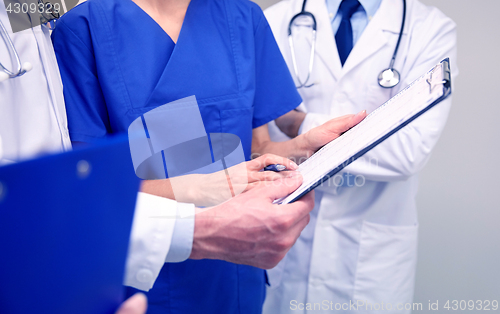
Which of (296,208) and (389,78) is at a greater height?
(389,78)

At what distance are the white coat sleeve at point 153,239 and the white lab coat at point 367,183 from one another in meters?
0.56

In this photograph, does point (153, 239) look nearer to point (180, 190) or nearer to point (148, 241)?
point (148, 241)

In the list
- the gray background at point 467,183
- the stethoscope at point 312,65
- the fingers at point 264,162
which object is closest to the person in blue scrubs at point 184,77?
the fingers at point 264,162

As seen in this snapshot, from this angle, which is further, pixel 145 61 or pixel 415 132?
pixel 415 132

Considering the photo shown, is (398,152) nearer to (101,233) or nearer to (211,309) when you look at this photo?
(211,309)

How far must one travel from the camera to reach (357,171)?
97 cm

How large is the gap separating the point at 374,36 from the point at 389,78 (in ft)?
0.52

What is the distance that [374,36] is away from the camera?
1031mm

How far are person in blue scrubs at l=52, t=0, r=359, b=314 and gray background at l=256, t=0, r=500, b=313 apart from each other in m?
0.90

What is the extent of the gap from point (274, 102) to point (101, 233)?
632 millimetres

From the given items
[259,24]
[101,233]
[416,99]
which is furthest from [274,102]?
[101,233]

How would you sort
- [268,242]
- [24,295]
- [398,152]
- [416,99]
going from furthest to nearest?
1. [398,152]
2. [268,242]
3. [416,99]
4. [24,295]

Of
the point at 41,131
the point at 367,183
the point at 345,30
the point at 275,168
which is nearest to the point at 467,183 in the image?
the point at 367,183

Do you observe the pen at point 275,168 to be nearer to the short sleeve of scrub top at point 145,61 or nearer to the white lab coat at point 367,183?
the short sleeve of scrub top at point 145,61
